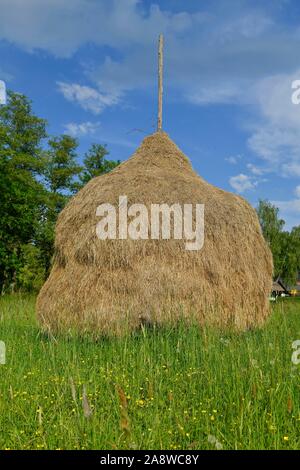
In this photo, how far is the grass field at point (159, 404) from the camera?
13.2 feet

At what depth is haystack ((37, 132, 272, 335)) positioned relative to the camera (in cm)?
820

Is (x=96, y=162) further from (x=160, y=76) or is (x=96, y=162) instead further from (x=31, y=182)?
(x=160, y=76)

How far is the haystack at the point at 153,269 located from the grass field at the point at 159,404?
105cm

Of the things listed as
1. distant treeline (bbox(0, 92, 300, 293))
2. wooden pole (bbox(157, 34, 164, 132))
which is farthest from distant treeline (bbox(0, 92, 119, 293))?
wooden pole (bbox(157, 34, 164, 132))

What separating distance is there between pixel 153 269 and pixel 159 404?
349 cm

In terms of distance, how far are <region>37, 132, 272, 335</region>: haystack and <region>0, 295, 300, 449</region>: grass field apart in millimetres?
1055

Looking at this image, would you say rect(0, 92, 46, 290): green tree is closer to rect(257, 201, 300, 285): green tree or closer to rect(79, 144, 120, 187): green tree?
rect(79, 144, 120, 187): green tree

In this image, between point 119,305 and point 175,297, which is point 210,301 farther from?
point 119,305

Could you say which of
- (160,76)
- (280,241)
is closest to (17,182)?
(160,76)

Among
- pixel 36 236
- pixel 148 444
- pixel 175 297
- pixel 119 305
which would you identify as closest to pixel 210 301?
pixel 175 297

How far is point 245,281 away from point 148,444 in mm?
5618

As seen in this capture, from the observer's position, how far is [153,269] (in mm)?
8328

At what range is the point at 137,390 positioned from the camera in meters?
5.50
